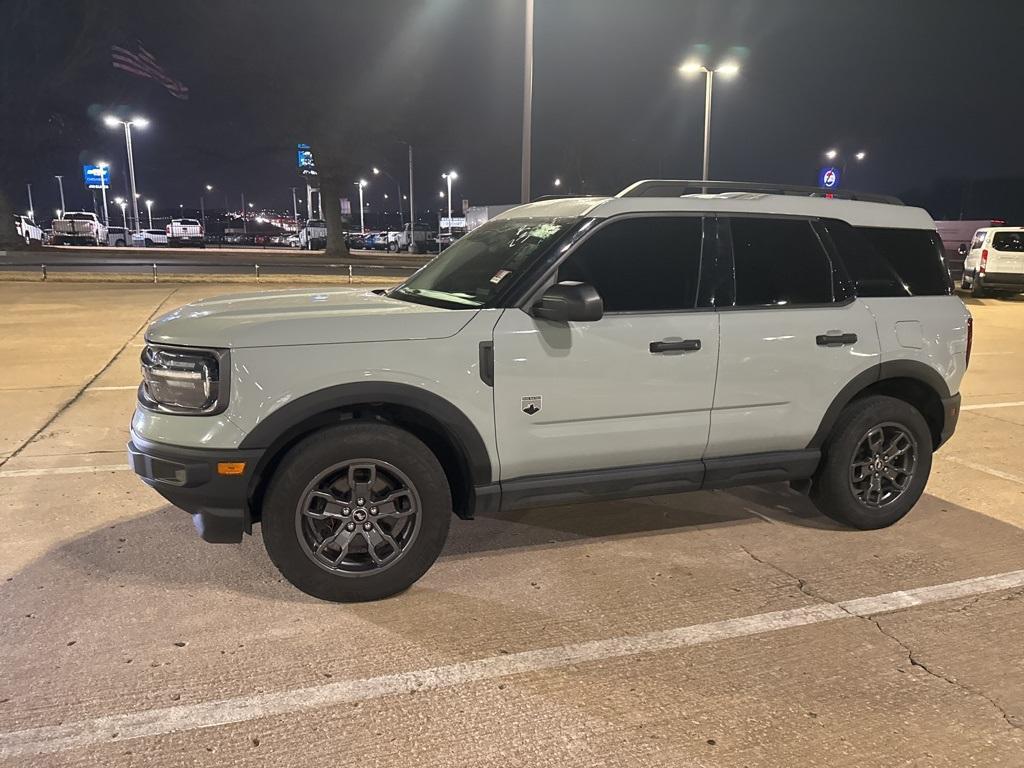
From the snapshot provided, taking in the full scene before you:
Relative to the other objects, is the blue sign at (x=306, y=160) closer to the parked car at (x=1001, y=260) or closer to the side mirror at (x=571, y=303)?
the parked car at (x=1001, y=260)

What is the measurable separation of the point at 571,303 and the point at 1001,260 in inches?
810

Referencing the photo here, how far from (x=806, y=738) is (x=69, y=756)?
2524 mm

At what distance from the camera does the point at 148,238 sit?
55562mm

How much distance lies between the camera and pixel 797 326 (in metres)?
4.30

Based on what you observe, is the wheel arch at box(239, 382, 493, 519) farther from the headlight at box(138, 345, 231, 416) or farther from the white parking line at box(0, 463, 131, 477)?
the white parking line at box(0, 463, 131, 477)

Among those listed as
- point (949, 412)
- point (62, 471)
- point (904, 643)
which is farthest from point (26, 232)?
point (904, 643)

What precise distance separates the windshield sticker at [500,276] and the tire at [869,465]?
216 centimetres

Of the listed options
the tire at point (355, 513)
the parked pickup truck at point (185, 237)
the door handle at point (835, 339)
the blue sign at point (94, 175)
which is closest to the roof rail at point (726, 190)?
the door handle at point (835, 339)

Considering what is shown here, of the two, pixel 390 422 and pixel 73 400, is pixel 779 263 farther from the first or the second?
pixel 73 400

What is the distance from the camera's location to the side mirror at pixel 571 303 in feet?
11.8

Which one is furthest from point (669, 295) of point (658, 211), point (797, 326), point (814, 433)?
point (814, 433)

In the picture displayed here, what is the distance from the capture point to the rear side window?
1984cm

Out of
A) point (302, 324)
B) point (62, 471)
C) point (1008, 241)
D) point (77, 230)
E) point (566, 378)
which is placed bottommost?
point (62, 471)

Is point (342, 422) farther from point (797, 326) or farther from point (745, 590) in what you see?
point (797, 326)
